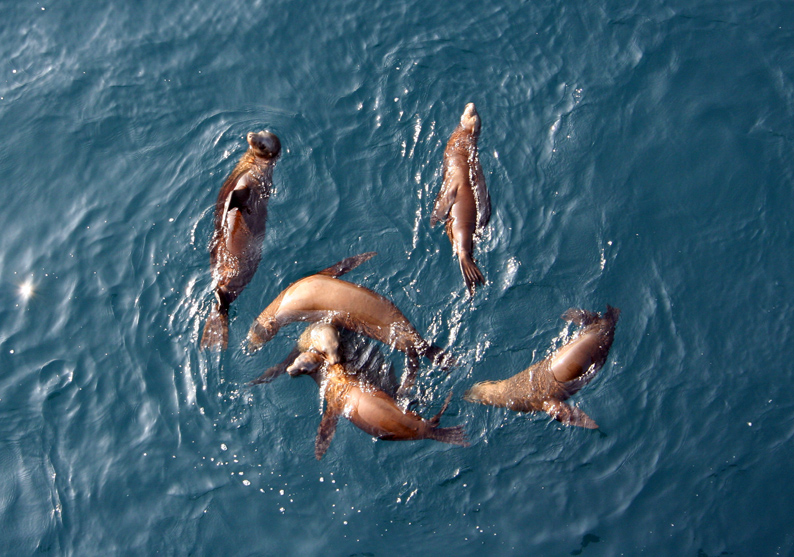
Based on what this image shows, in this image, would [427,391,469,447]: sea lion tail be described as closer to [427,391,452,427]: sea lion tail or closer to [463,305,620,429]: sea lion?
[427,391,452,427]: sea lion tail

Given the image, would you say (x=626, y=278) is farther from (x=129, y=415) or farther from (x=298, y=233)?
(x=129, y=415)

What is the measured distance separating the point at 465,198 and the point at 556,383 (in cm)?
289

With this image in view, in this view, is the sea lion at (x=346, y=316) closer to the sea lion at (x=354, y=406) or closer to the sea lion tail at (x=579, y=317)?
the sea lion at (x=354, y=406)

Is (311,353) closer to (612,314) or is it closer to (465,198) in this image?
(465,198)

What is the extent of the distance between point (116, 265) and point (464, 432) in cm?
560

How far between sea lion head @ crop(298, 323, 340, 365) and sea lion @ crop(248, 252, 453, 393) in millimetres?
147

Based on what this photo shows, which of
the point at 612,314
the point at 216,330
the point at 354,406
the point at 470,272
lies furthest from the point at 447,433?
the point at 216,330

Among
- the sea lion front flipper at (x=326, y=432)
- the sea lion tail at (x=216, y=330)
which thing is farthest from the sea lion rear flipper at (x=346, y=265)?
the sea lion front flipper at (x=326, y=432)

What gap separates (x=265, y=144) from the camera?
9.16m

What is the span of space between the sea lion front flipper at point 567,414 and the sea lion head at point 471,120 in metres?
4.38

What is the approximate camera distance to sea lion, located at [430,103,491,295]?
8.28 meters

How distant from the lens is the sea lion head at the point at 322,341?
7.72m

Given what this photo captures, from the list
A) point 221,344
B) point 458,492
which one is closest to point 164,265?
point 221,344

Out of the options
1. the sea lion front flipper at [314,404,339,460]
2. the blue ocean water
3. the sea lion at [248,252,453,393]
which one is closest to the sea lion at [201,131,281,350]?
the blue ocean water
